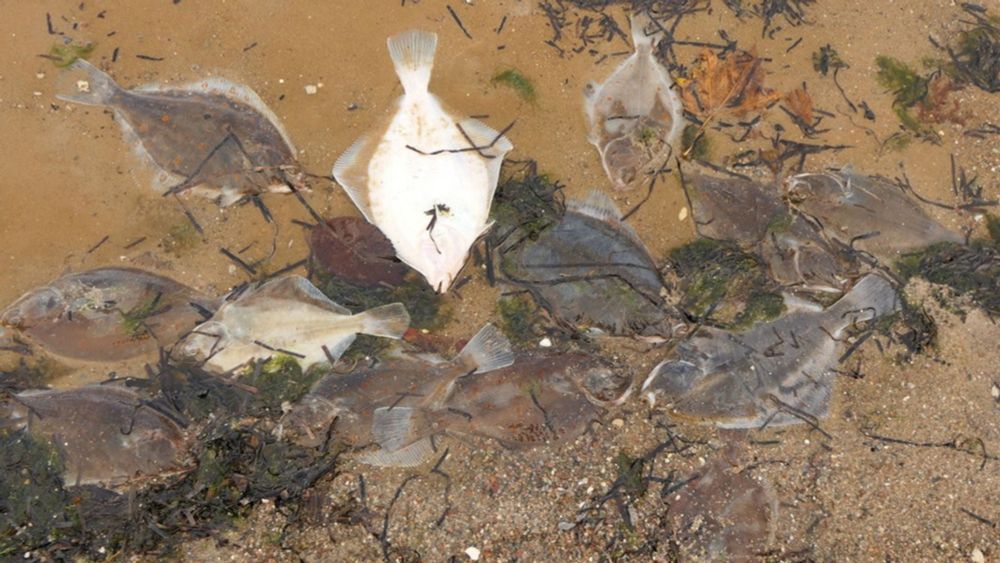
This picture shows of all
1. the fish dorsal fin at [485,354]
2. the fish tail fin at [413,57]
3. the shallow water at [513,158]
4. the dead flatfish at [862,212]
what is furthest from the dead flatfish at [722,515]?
the fish tail fin at [413,57]

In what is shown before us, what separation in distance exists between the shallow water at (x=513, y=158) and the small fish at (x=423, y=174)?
19cm

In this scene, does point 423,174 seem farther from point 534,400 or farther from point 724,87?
point 724,87

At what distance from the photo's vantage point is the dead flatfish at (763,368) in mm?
5379

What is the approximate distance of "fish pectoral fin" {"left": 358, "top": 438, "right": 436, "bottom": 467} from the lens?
541cm

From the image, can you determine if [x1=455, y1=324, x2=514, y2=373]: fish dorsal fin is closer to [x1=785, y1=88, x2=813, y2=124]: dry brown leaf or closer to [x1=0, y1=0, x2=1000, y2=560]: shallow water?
[x1=0, y1=0, x2=1000, y2=560]: shallow water

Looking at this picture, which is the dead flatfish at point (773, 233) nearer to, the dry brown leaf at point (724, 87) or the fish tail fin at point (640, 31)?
the dry brown leaf at point (724, 87)

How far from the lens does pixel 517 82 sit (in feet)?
18.2

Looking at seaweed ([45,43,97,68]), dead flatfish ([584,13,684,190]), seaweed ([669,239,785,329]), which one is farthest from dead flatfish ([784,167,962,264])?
seaweed ([45,43,97,68])

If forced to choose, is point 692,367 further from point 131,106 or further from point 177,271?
point 131,106

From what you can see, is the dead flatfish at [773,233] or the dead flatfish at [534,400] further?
the dead flatfish at [773,233]

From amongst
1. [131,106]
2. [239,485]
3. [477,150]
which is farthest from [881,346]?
[131,106]

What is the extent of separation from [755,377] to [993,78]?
3103 millimetres

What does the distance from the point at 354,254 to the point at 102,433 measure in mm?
2318

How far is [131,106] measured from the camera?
5324mm
